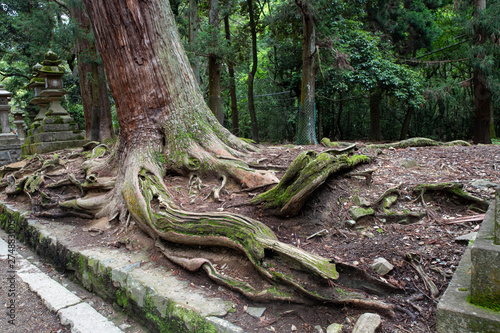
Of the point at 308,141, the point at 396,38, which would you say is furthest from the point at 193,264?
the point at 396,38

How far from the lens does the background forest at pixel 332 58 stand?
10328mm

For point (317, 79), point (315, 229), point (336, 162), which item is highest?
point (317, 79)

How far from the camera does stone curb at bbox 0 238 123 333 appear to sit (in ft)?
8.36

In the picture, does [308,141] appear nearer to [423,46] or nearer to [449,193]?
[449,193]

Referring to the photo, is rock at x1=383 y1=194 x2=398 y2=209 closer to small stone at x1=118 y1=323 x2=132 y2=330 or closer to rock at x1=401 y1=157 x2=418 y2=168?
rock at x1=401 y1=157 x2=418 y2=168

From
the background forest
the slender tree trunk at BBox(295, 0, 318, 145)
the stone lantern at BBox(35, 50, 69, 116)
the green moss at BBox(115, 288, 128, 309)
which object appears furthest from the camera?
the background forest

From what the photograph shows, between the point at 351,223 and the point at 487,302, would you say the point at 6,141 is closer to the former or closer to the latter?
the point at 351,223

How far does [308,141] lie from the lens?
9812mm

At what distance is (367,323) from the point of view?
1835mm

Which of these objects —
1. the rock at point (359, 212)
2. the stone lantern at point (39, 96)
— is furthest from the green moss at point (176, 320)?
the stone lantern at point (39, 96)

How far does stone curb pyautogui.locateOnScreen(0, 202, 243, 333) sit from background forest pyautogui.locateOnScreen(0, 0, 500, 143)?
6850 mm

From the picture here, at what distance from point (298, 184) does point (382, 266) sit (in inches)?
41.1

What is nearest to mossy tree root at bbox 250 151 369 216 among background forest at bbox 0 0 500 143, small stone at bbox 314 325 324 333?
small stone at bbox 314 325 324 333

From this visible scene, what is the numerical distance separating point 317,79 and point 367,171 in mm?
9050
